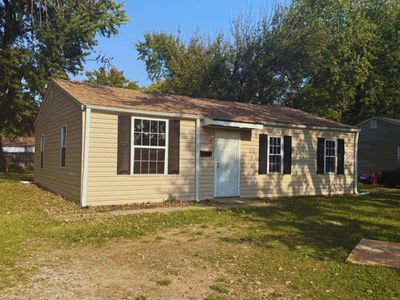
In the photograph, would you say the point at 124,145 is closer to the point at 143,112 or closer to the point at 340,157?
the point at 143,112

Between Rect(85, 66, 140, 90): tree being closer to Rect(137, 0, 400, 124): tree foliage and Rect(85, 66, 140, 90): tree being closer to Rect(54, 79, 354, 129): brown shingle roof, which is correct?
Rect(137, 0, 400, 124): tree foliage

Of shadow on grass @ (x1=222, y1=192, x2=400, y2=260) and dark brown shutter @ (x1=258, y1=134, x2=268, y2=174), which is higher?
dark brown shutter @ (x1=258, y1=134, x2=268, y2=174)

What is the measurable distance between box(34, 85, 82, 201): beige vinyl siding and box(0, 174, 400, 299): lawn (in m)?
1.34

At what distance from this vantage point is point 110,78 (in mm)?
43156

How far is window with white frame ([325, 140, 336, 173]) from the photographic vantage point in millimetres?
16422

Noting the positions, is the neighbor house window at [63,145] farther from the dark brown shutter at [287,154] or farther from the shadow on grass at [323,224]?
the dark brown shutter at [287,154]

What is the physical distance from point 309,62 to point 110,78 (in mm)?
22686

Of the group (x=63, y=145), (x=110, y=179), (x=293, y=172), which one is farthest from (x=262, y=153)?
(x=63, y=145)

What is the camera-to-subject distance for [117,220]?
9.50 metres

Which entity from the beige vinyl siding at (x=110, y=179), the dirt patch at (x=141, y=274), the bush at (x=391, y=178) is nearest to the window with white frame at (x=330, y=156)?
the beige vinyl siding at (x=110, y=179)

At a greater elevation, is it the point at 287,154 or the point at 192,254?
the point at 287,154

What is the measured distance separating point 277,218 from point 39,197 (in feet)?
25.2

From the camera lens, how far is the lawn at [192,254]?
16.7ft

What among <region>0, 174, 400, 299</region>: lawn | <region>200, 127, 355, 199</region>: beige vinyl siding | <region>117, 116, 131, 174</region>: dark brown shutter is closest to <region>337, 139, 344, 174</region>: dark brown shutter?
<region>200, 127, 355, 199</region>: beige vinyl siding
